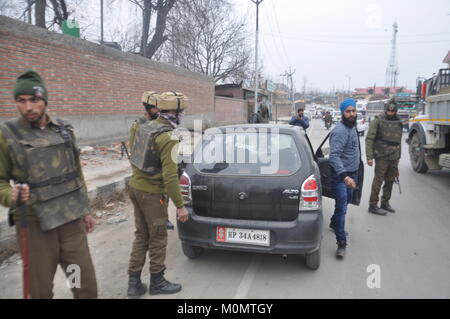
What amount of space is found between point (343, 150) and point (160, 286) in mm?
2665

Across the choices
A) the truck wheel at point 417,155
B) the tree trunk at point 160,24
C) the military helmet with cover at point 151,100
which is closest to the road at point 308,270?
the military helmet with cover at point 151,100

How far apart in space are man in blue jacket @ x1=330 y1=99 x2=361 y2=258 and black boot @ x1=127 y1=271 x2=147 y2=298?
85.8 inches

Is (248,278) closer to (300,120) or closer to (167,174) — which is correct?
(167,174)

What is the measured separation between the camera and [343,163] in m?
4.04

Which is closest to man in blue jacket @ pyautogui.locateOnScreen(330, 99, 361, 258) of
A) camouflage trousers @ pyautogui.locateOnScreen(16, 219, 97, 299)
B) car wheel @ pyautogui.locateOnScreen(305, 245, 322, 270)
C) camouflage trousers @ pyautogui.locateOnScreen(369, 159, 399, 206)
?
car wheel @ pyautogui.locateOnScreen(305, 245, 322, 270)

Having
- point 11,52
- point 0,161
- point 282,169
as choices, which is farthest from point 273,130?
point 11,52

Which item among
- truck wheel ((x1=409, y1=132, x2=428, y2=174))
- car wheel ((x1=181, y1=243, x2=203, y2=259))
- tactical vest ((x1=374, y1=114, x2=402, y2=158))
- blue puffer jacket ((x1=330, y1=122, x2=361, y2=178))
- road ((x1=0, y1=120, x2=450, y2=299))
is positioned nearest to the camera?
road ((x1=0, y1=120, x2=450, y2=299))

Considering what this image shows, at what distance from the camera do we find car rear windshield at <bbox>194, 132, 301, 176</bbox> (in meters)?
3.27

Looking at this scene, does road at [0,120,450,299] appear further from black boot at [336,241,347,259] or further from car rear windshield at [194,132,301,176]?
car rear windshield at [194,132,301,176]

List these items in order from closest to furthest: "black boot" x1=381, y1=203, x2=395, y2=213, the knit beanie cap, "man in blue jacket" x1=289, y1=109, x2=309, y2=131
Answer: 1. the knit beanie cap
2. "black boot" x1=381, y1=203, x2=395, y2=213
3. "man in blue jacket" x1=289, y1=109, x2=309, y2=131

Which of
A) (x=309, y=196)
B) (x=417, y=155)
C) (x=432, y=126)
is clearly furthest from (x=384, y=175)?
(x=417, y=155)

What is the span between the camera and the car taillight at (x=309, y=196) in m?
3.08
